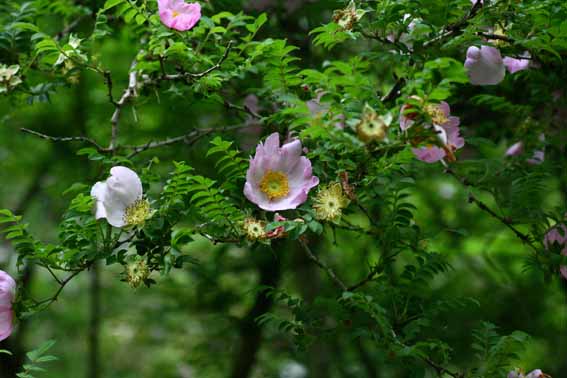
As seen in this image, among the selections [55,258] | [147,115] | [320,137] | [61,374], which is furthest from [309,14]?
[61,374]

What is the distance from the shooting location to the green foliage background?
1358 mm

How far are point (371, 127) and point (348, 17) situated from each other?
33cm

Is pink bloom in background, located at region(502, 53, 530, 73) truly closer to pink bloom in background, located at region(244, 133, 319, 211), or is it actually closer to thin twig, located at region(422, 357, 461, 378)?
pink bloom in background, located at region(244, 133, 319, 211)

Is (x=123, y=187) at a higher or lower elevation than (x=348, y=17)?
lower

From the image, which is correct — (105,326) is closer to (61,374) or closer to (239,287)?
(61,374)

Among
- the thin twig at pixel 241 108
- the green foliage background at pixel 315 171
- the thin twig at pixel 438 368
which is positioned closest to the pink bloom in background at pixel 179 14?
the green foliage background at pixel 315 171

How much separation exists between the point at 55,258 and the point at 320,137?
0.53 metres

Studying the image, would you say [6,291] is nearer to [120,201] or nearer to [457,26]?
[120,201]

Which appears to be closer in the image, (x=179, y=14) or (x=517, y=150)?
(x=179, y=14)

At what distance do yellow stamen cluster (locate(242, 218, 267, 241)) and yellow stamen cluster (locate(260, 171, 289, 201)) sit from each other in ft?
0.20

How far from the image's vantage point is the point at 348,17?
1.39 m

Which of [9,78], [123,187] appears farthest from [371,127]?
[9,78]

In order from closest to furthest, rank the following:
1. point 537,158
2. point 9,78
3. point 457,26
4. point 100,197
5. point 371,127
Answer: point 371,127
point 100,197
point 457,26
point 9,78
point 537,158

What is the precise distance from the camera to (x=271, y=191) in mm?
1392
